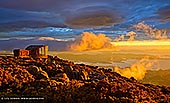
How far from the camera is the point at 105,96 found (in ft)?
148

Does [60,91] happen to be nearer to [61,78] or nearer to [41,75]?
[61,78]

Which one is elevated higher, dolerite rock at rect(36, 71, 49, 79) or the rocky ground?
dolerite rock at rect(36, 71, 49, 79)

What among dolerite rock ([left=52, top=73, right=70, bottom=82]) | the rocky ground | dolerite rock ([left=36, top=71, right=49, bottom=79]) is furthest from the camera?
dolerite rock ([left=36, top=71, right=49, bottom=79])

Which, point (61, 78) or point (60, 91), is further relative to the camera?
point (61, 78)

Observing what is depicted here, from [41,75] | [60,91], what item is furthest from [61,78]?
[60,91]

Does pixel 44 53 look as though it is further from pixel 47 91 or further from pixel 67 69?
pixel 47 91

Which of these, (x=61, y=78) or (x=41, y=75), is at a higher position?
(x=41, y=75)

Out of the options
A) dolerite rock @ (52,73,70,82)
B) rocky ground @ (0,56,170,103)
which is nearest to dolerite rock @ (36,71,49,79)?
rocky ground @ (0,56,170,103)

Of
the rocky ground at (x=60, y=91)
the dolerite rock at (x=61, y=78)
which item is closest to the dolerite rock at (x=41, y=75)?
the rocky ground at (x=60, y=91)

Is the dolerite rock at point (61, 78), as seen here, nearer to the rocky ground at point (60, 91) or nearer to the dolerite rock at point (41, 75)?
the rocky ground at point (60, 91)

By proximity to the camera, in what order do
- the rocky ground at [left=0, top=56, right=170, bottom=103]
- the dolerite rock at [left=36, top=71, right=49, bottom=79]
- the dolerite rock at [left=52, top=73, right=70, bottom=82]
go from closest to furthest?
the rocky ground at [left=0, top=56, right=170, bottom=103], the dolerite rock at [left=52, top=73, right=70, bottom=82], the dolerite rock at [left=36, top=71, right=49, bottom=79]

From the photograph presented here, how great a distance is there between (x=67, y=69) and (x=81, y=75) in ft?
13.0

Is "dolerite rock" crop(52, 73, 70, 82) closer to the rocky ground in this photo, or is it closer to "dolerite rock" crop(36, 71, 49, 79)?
the rocky ground

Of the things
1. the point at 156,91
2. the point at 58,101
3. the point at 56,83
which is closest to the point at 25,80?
the point at 56,83
